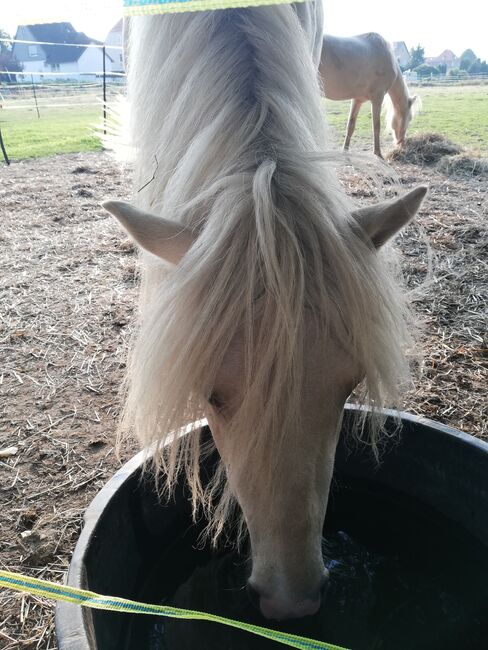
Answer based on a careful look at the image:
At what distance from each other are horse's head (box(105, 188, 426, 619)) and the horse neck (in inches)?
350

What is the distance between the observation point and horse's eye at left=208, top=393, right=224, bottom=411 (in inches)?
45.2

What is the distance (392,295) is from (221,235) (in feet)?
1.43

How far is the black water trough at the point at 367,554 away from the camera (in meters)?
1.43

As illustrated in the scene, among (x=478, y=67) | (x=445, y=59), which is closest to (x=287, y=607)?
(x=478, y=67)

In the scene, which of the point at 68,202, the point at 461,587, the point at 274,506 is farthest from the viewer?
the point at 68,202

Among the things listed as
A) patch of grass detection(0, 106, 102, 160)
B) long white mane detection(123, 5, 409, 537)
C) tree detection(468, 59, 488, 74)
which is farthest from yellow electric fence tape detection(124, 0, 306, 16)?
tree detection(468, 59, 488, 74)

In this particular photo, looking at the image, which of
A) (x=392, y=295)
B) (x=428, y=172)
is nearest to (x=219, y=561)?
(x=392, y=295)

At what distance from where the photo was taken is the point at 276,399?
1.04m

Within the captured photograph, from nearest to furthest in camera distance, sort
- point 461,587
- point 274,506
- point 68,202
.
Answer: point 274,506
point 461,587
point 68,202

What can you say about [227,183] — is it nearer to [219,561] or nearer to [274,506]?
[274,506]

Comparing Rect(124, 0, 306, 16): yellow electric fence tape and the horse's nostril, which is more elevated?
Rect(124, 0, 306, 16): yellow electric fence tape

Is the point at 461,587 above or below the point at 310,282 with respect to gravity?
below

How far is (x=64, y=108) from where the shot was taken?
62.2 ft

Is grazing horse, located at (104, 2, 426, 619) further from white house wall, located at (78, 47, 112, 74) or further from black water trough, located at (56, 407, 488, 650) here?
white house wall, located at (78, 47, 112, 74)
